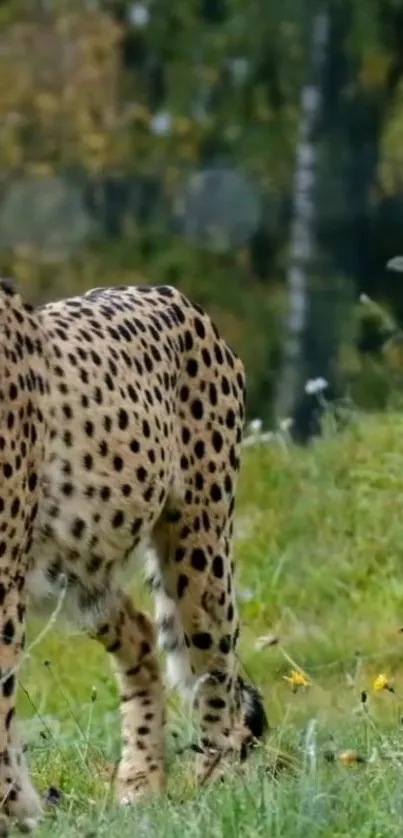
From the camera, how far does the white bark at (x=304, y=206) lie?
1195 cm

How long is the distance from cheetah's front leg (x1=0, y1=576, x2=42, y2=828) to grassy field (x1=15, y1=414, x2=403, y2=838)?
9cm

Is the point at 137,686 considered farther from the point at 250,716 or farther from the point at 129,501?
the point at 129,501

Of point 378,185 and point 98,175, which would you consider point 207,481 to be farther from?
point 98,175

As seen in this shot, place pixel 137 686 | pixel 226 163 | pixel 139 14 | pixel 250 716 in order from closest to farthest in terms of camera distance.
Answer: pixel 250 716 → pixel 137 686 → pixel 226 163 → pixel 139 14

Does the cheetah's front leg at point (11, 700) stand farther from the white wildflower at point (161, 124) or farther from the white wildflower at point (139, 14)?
the white wildflower at point (139, 14)

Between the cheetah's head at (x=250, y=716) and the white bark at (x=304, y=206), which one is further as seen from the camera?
the white bark at (x=304, y=206)

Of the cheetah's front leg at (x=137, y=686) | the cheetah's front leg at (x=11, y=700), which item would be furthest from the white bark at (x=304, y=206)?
the cheetah's front leg at (x=11, y=700)

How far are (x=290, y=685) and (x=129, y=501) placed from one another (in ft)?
4.51

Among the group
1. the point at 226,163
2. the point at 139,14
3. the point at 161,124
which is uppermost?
the point at 139,14

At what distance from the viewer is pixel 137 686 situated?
420cm

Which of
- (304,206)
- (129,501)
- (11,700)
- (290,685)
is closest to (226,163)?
(304,206)

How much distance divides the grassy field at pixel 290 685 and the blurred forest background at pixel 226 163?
395cm

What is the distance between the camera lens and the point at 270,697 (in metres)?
5.07

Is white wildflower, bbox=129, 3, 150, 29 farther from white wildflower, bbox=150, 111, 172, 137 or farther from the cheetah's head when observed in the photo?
the cheetah's head
